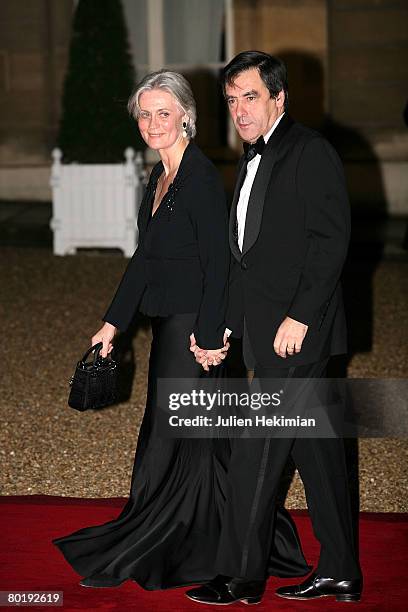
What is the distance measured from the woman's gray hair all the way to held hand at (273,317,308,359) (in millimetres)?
796

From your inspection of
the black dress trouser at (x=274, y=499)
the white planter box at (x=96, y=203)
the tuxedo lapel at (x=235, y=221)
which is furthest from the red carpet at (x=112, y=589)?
the white planter box at (x=96, y=203)

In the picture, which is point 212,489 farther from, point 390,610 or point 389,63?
point 389,63

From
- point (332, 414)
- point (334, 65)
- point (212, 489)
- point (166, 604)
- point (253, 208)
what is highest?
point (334, 65)

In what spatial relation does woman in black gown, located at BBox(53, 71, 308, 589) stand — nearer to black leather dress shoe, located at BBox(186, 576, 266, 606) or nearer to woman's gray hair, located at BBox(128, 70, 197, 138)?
woman's gray hair, located at BBox(128, 70, 197, 138)

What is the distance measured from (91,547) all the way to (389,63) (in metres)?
11.8

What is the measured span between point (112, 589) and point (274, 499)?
648 millimetres

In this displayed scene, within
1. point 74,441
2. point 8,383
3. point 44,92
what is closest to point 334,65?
point 44,92

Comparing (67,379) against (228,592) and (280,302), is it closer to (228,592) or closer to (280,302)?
(228,592)

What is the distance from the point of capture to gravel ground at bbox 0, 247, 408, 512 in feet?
17.5

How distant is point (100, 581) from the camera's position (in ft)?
13.1

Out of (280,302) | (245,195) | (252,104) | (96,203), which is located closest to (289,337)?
(280,302)

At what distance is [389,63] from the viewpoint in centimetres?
1497

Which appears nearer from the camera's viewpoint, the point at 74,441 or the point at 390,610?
the point at 390,610

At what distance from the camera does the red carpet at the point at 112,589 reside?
151 inches
